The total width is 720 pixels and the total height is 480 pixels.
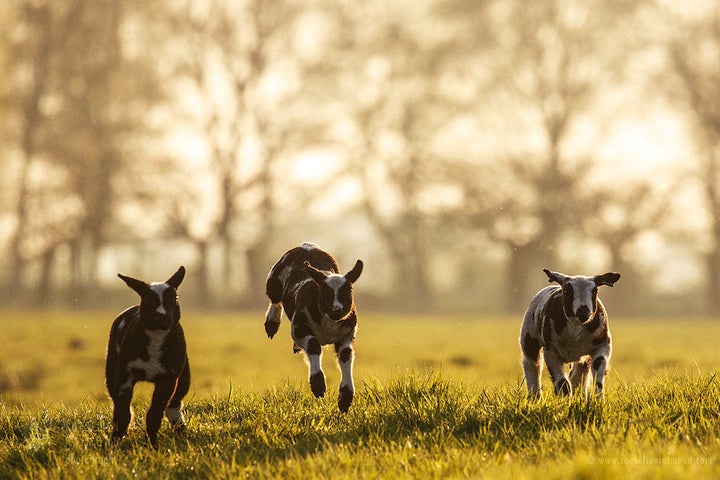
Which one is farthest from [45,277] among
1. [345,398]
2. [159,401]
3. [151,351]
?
[345,398]

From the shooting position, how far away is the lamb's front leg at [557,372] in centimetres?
886

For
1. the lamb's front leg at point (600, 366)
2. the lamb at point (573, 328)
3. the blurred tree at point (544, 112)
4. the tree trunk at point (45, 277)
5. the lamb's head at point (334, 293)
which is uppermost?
the blurred tree at point (544, 112)

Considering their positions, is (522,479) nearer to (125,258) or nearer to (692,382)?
(692,382)

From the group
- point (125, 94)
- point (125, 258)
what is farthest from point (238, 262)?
point (125, 94)

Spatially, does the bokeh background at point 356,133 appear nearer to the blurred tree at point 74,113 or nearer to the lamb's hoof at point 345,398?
the blurred tree at point 74,113

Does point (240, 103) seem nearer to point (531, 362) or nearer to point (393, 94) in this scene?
point (393, 94)

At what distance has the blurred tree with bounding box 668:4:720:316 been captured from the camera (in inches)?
1704

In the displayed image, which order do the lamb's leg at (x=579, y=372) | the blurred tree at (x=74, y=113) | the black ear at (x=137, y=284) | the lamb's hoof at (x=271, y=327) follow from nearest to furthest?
the black ear at (x=137, y=284), the lamb's hoof at (x=271, y=327), the lamb's leg at (x=579, y=372), the blurred tree at (x=74, y=113)

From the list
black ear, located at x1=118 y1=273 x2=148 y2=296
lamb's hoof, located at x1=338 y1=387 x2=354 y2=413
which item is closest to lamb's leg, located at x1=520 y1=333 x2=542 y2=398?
lamb's hoof, located at x1=338 y1=387 x2=354 y2=413

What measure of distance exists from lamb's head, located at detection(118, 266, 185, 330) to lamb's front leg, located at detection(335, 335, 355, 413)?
1.68m

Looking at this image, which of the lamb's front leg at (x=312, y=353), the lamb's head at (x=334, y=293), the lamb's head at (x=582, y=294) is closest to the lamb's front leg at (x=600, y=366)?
the lamb's head at (x=582, y=294)

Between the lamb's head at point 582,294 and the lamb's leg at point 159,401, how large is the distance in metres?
3.60

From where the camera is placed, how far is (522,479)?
20.0 ft

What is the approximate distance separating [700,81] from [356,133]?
17.3 m
